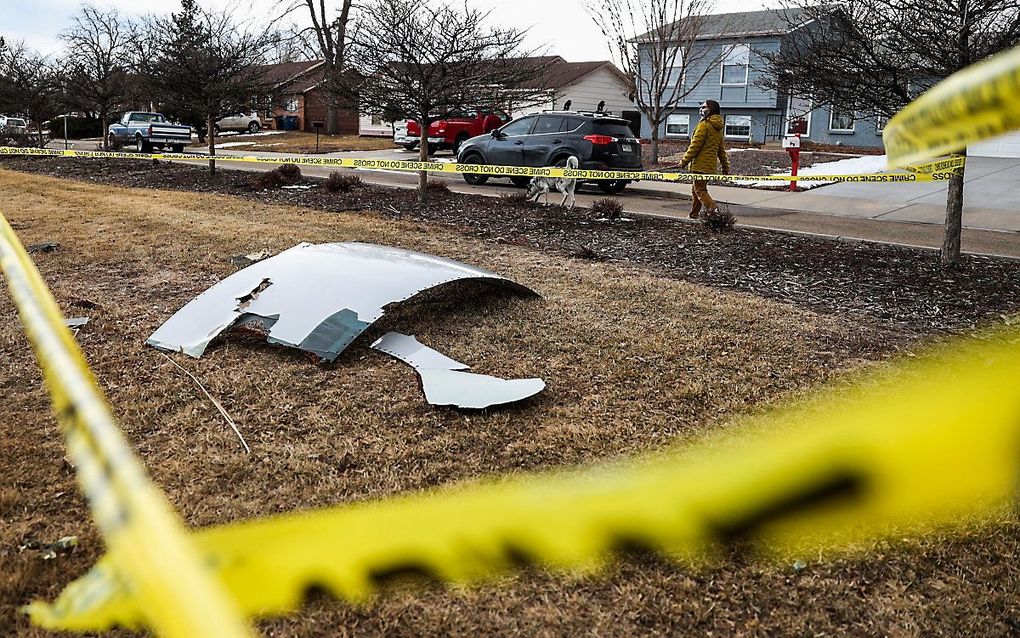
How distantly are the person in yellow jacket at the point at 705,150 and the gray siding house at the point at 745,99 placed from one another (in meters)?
20.7

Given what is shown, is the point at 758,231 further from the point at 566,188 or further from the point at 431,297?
the point at 431,297

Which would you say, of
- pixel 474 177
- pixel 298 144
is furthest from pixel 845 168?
pixel 298 144

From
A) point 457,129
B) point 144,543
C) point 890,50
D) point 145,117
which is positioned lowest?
point 144,543

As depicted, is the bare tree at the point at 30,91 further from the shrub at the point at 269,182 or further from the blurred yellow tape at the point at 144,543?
the blurred yellow tape at the point at 144,543

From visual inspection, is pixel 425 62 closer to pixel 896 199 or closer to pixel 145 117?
pixel 896 199

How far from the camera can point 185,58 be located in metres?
17.2

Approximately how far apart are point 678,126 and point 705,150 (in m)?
28.1

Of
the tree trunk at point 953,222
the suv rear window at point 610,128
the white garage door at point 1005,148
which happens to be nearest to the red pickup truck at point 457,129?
the suv rear window at point 610,128

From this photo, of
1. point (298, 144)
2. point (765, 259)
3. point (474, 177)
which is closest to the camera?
point (765, 259)

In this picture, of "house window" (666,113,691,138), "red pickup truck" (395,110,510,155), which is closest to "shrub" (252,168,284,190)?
"red pickup truck" (395,110,510,155)

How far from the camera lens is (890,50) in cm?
727

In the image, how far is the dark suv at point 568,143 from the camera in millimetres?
15094

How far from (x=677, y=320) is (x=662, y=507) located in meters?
5.05

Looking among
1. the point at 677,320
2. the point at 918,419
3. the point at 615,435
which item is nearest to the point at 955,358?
the point at 677,320
